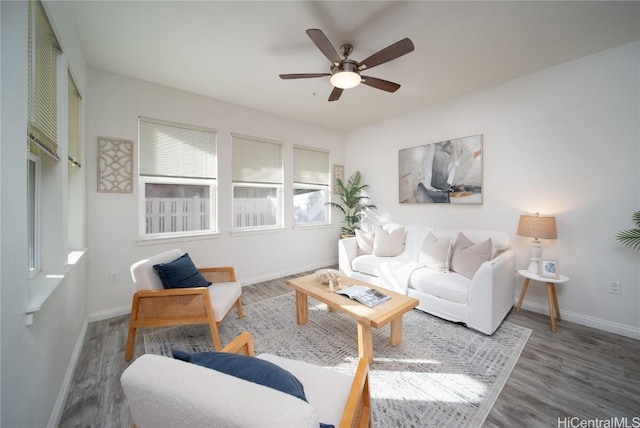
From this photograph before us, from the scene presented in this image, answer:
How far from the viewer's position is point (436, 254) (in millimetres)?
2961

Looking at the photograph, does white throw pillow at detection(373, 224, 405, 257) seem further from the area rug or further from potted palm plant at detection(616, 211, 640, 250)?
potted palm plant at detection(616, 211, 640, 250)

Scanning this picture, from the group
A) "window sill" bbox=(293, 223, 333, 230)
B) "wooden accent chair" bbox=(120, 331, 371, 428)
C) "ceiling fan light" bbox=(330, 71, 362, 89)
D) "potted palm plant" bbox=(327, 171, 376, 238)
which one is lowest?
"wooden accent chair" bbox=(120, 331, 371, 428)

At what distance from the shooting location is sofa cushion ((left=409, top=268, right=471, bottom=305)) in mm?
2478

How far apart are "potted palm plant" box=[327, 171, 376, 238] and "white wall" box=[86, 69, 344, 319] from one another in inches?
27.3

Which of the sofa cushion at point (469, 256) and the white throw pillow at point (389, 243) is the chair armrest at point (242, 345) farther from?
the white throw pillow at point (389, 243)

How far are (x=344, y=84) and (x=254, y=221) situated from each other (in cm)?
253

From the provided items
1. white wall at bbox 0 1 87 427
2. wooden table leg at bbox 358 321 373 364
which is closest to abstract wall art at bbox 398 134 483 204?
wooden table leg at bbox 358 321 373 364

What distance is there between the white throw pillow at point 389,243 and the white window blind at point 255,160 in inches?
76.0

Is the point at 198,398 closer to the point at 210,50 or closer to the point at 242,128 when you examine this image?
the point at 210,50

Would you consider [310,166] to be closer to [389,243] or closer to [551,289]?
[389,243]

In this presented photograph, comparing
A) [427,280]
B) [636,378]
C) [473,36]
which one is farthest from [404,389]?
[473,36]

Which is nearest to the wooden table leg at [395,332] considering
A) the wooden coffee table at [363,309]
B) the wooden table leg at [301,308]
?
the wooden coffee table at [363,309]

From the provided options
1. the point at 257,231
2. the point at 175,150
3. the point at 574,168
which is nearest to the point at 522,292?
the point at 574,168

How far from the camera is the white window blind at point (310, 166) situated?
4.44 m
